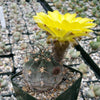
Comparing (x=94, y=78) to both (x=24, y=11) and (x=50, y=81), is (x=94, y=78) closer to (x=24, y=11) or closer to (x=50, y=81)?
(x=50, y=81)

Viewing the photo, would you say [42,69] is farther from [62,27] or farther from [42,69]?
[62,27]

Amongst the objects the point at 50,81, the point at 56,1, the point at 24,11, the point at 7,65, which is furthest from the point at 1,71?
the point at 56,1

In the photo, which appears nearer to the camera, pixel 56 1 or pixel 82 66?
pixel 82 66

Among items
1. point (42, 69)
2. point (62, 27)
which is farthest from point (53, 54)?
point (62, 27)

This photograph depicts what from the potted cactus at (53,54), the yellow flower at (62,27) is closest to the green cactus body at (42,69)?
the potted cactus at (53,54)

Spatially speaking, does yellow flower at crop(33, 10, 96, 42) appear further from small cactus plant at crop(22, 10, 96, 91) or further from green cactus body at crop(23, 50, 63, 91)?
green cactus body at crop(23, 50, 63, 91)

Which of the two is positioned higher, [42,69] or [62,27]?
[62,27]
